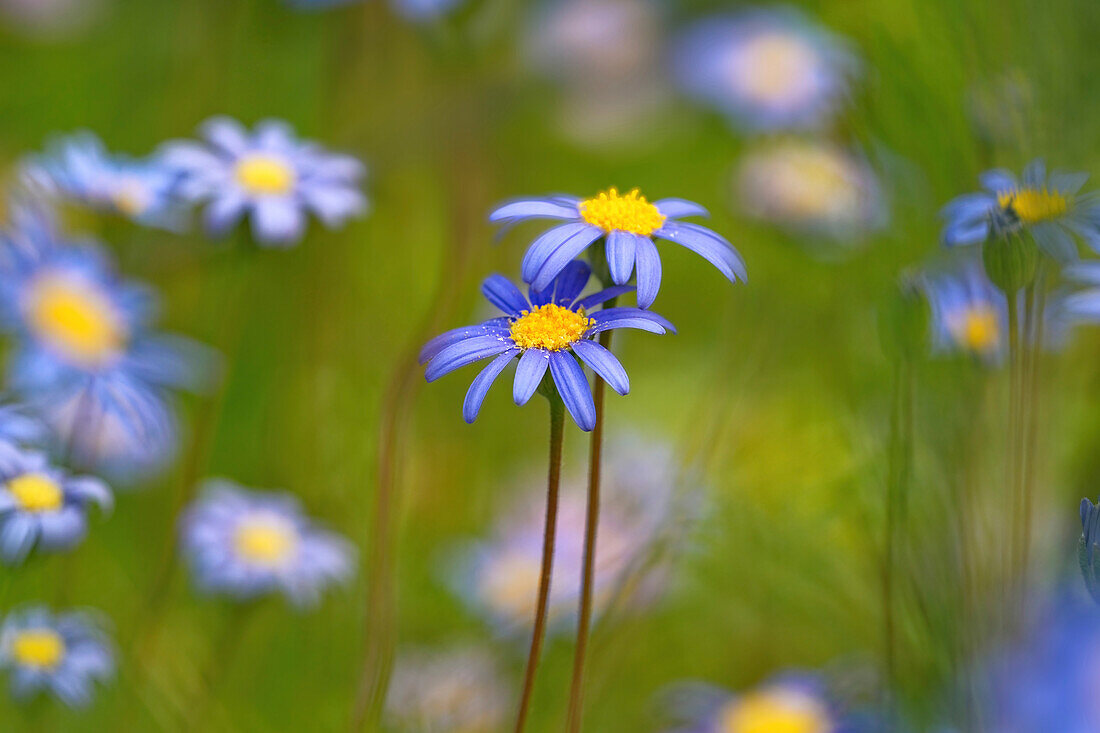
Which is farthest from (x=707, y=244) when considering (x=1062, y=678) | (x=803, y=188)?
(x=803, y=188)

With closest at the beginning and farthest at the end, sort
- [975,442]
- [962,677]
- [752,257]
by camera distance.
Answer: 1. [962,677]
2. [975,442]
3. [752,257]

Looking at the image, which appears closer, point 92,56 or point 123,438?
point 123,438

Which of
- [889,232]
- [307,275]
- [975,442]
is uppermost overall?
[307,275]

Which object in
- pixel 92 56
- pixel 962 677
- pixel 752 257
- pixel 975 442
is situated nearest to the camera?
pixel 962 677

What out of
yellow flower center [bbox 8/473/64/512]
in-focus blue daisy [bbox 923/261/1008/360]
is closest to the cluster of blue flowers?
yellow flower center [bbox 8/473/64/512]

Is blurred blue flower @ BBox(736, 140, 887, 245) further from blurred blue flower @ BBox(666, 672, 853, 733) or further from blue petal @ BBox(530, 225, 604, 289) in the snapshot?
blue petal @ BBox(530, 225, 604, 289)

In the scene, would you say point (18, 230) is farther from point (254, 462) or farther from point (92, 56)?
point (92, 56)

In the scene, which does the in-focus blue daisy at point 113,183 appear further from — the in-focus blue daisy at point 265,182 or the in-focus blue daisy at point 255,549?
the in-focus blue daisy at point 255,549

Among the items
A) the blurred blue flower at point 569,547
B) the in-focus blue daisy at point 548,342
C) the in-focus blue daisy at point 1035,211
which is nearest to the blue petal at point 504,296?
the in-focus blue daisy at point 548,342

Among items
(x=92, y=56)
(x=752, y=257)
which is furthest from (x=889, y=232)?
(x=92, y=56)
